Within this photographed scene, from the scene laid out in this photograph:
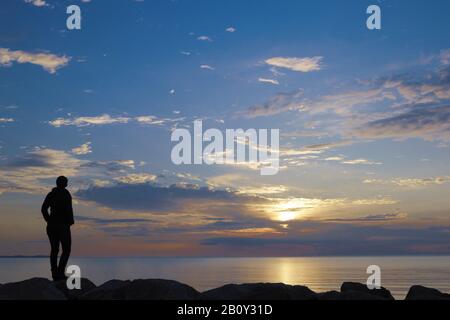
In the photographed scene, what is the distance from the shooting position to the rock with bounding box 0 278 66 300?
10.6 metres

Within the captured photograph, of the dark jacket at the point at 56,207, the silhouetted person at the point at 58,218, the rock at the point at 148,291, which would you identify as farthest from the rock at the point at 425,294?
the dark jacket at the point at 56,207

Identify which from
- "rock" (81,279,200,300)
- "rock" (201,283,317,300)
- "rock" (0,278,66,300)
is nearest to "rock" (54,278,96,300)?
"rock" (81,279,200,300)

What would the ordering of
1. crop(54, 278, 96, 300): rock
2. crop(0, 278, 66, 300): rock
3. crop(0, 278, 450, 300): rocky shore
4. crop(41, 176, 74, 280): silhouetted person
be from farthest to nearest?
crop(41, 176, 74, 280): silhouetted person < crop(54, 278, 96, 300): rock < crop(0, 278, 450, 300): rocky shore < crop(0, 278, 66, 300): rock

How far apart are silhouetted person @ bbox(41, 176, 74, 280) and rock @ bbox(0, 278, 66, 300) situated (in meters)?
3.23

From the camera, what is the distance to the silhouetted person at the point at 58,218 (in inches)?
559

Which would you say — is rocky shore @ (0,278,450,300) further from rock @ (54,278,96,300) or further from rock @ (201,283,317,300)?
rock @ (54,278,96,300)

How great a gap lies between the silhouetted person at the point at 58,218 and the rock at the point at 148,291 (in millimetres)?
2996

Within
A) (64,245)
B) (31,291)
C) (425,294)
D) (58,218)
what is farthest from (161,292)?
(425,294)

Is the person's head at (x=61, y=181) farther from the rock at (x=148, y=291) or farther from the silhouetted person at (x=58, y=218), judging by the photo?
the rock at (x=148, y=291)
